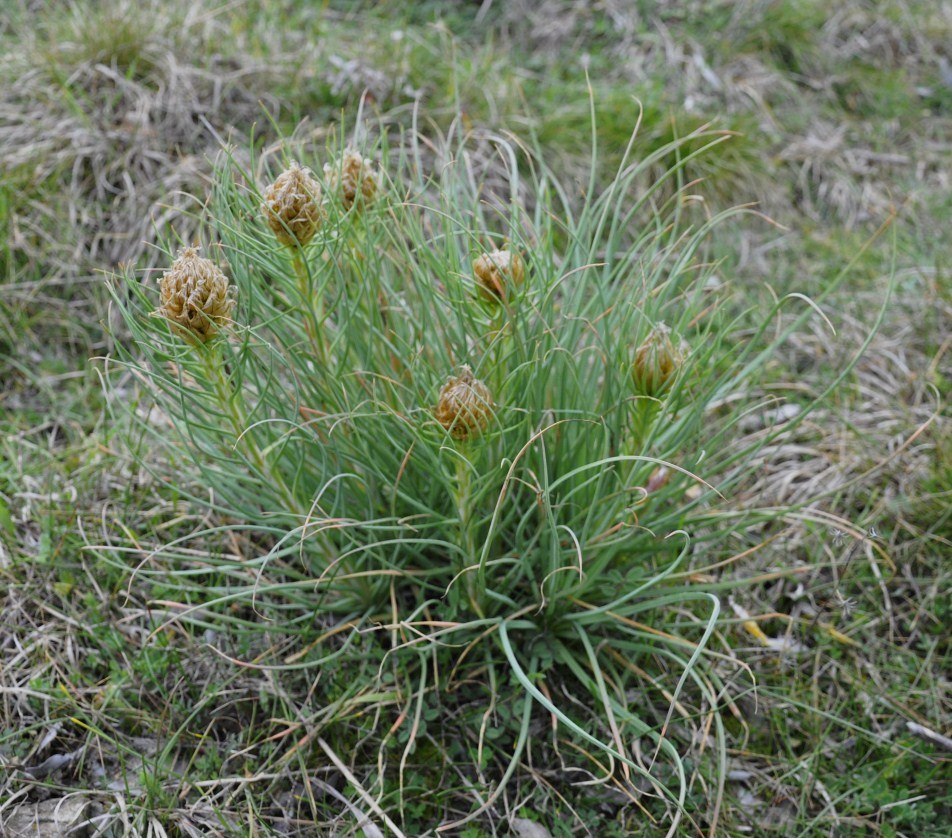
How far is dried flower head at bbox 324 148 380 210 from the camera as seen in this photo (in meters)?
1.75

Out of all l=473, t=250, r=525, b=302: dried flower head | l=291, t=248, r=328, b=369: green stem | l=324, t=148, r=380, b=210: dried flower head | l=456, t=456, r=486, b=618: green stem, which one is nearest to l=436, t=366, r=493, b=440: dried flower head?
l=456, t=456, r=486, b=618: green stem

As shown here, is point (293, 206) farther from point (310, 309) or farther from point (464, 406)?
point (464, 406)

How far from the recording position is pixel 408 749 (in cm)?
179

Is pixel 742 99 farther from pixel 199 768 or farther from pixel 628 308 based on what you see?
pixel 199 768

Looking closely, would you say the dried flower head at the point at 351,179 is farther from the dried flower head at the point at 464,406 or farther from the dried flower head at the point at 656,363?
the dried flower head at the point at 656,363

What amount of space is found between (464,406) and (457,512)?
361 millimetres

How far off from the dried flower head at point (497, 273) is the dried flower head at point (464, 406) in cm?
24

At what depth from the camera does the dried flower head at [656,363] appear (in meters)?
1.66

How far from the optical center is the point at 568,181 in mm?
3484

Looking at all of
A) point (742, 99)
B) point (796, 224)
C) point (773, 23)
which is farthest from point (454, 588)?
point (773, 23)

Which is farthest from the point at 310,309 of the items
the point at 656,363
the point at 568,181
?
the point at 568,181

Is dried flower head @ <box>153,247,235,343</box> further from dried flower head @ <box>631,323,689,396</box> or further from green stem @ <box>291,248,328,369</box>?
dried flower head @ <box>631,323,689,396</box>

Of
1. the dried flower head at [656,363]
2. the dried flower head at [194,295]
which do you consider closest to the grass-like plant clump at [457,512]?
the dried flower head at [656,363]

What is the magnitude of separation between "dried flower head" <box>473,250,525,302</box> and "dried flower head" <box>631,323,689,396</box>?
27 centimetres
